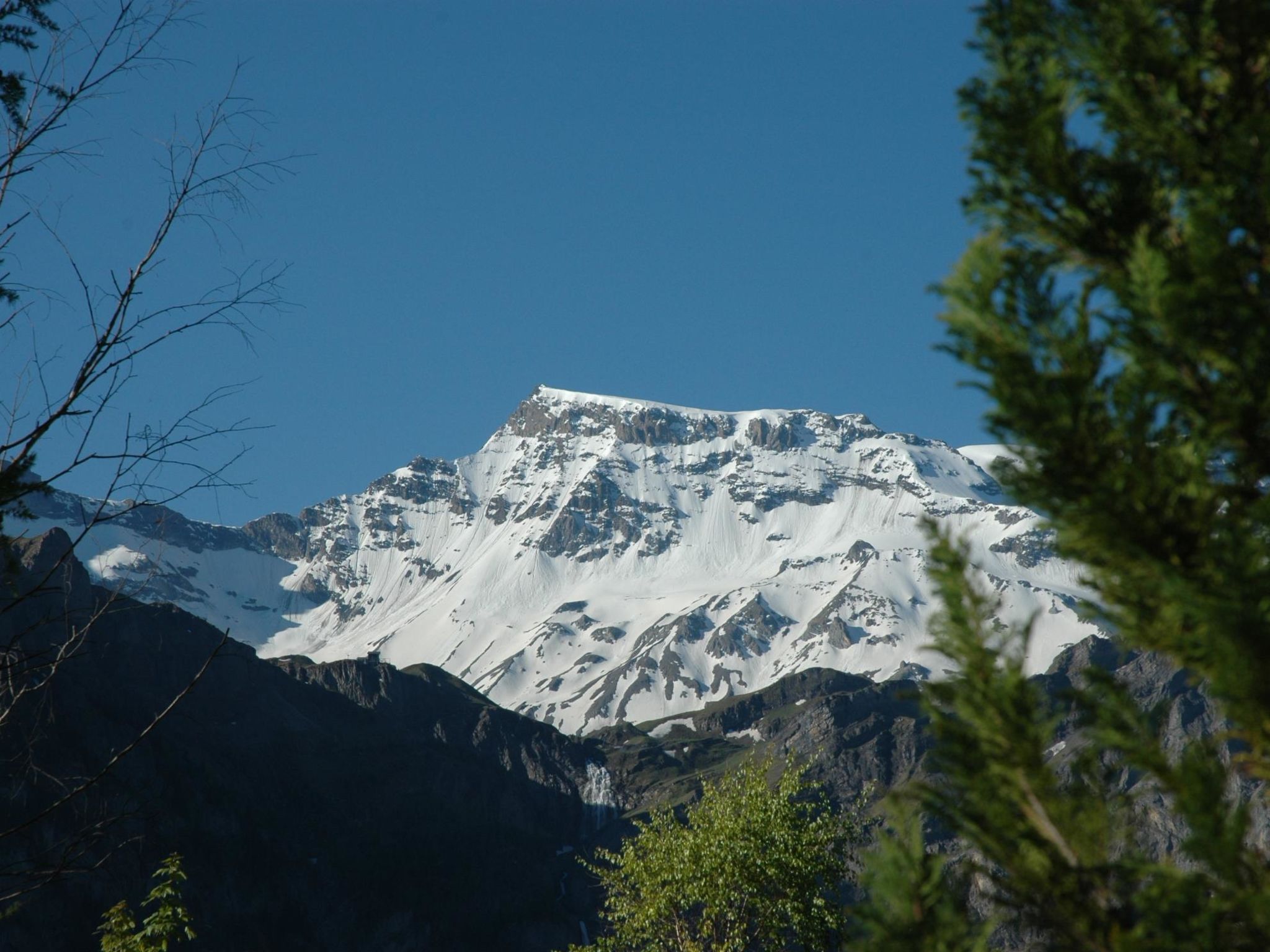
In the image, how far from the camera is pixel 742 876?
25.7 metres

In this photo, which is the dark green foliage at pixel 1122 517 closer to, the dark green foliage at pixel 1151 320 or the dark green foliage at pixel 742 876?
the dark green foliage at pixel 1151 320

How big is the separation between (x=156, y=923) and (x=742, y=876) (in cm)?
1309

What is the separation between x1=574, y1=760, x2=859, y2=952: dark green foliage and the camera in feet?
84.3

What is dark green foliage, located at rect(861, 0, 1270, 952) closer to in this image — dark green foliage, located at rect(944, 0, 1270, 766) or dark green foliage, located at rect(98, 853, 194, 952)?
dark green foliage, located at rect(944, 0, 1270, 766)

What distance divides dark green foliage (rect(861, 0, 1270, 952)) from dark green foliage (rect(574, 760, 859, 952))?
66.8 ft

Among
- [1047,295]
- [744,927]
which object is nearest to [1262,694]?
[1047,295]

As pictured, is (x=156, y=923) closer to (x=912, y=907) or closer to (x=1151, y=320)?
(x=912, y=907)

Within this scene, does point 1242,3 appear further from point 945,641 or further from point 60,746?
point 60,746

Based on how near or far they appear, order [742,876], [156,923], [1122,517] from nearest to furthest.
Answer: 1. [1122,517]
2. [156,923]
3. [742,876]

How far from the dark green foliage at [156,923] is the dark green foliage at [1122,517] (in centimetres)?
1407

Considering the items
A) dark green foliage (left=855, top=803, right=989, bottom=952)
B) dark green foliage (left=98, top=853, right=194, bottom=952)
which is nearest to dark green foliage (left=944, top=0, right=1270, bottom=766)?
dark green foliage (left=855, top=803, right=989, bottom=952)

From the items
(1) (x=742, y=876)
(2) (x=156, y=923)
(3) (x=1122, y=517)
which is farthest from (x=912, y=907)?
(1) (x=742, y=876)

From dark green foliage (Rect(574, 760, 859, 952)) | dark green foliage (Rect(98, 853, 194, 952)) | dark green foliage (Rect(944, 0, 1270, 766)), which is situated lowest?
dark green foliage (Rect(574, 760, 859, 952))

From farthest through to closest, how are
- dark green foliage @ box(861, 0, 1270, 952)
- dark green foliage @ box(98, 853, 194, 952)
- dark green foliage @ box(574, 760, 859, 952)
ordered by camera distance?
dark green foliage @ box(574, 760, 859, 952) < dark green foliage @ box(98, 853, 194, 952) < dark green foliage @ box(861, 0, 1270, 952)
